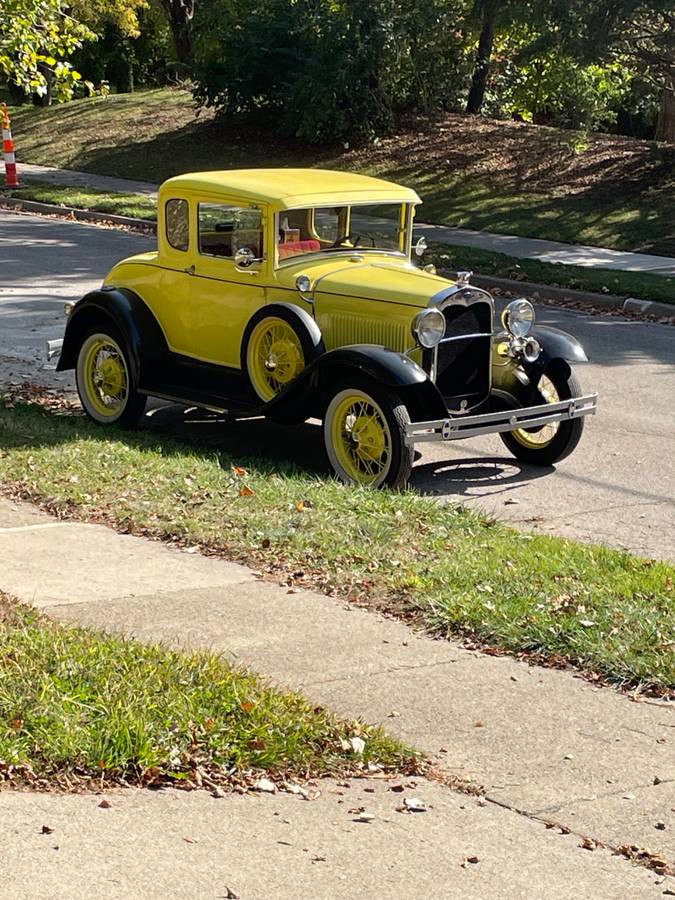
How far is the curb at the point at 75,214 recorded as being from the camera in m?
22.7

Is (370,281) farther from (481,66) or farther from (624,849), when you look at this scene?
(481,66)

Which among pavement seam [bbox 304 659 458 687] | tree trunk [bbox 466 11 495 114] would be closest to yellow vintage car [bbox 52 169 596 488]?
pavement seam [bbox 304 659 458 687]

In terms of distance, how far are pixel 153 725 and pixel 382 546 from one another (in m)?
2.88

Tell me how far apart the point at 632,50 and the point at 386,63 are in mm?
6945

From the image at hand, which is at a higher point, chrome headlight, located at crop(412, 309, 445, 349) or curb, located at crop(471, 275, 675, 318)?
chrome headlight, located at crop(412, 309, 445, 349)

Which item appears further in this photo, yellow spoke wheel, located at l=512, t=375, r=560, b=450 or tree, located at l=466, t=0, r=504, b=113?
tree, located at l=466, t=0, r=504, b=113

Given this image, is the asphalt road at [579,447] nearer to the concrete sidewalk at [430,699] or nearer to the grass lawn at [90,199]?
the concrete sidewalk at [430,699]

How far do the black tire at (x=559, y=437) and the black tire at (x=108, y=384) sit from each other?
2.85 metres

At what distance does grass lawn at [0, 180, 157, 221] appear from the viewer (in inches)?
928

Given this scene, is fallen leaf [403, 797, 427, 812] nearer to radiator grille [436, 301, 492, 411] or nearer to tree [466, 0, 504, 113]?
radiator grille [436, 301, 492, 411]

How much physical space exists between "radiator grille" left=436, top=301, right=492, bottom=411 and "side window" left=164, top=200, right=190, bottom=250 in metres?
2.28

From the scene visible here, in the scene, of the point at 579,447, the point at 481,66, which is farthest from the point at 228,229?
the point at 481,66

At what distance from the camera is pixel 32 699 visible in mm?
4797

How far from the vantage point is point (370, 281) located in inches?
373
